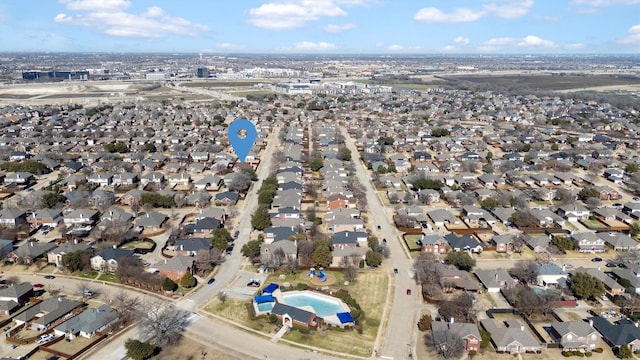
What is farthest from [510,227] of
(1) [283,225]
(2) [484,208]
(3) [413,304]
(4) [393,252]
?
(1) [283,225]

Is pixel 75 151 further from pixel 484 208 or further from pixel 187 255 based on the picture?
pixel 484 208

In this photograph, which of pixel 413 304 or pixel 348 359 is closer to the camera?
pixel 348 359

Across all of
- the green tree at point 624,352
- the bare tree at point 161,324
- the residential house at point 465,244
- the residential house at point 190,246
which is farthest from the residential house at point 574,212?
the bare tree at point 161,324

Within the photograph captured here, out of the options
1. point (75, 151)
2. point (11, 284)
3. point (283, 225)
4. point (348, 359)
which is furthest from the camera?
point (75, 151)

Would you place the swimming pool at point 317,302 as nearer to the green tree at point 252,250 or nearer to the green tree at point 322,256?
the green tree at point 322,256

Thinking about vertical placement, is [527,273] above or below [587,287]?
below

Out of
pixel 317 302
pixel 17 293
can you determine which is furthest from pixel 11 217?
pixel 317 302

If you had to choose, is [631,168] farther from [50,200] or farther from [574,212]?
[50,200]
